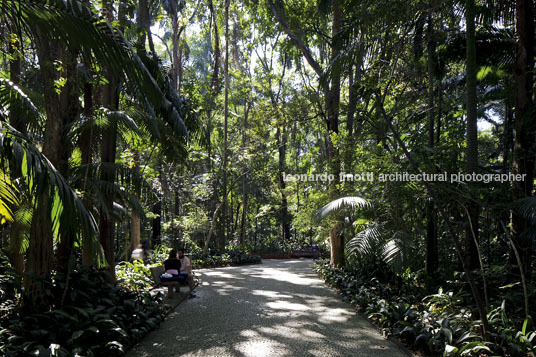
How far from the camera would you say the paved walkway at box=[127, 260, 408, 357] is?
4676 millimetres

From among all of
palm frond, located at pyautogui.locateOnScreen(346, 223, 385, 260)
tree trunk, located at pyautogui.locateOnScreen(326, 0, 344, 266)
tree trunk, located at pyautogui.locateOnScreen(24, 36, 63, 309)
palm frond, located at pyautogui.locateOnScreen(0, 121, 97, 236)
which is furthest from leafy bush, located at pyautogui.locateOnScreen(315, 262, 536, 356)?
tree trunk, located at pyautogui.locateOnScreen(24, 36, 63, 309)

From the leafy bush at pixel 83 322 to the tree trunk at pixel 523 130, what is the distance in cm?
571

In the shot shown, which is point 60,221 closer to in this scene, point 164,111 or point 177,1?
point 164,111

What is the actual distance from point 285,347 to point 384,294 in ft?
11.1

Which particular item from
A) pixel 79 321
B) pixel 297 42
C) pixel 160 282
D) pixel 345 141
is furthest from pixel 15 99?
pixel 297 42

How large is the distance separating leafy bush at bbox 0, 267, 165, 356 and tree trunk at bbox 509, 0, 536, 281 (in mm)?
5706

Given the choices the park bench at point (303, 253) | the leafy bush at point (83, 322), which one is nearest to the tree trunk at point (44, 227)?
the leafy bush at point (83, 322)

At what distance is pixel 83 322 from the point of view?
457 centimetres

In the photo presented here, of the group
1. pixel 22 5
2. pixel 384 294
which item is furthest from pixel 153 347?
pixel 384 294

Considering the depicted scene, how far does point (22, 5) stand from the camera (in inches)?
125

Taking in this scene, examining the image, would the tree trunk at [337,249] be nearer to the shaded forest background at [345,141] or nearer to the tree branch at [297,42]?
the shaded forest background at [345,141]

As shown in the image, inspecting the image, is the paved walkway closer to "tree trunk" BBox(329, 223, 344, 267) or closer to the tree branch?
"tree trunk" BBox(329, 223, 344, 267)

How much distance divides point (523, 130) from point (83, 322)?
271 inches

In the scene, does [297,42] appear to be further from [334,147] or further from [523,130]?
[523,130]
